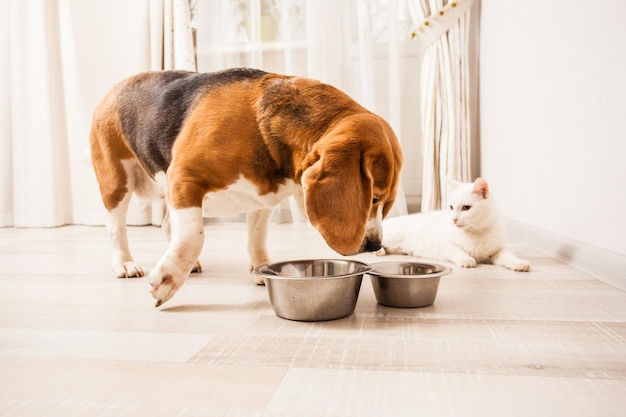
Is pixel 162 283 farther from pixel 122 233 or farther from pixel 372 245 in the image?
pixel 122 233

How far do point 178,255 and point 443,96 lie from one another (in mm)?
2668

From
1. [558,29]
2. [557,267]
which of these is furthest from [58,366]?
[558,29]

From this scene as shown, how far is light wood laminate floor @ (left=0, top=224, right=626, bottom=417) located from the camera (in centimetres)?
87

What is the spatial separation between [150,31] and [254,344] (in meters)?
3.52

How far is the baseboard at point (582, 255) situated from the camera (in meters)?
1.66

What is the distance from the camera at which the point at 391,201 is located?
5.09ft

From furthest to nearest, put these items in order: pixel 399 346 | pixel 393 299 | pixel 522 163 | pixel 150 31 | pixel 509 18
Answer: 1. pixel 150 31
2. pixel 509 18
3. pixel 522 163
4. pixel 393 299
5. pixel 399 346

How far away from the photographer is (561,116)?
2.14m

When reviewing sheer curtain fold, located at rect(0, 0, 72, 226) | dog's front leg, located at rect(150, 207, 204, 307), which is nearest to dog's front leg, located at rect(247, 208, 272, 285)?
dog's front leg, located at rect(150, 207, 204, 307)

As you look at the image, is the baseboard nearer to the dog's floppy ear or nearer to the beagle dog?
the beagle dog

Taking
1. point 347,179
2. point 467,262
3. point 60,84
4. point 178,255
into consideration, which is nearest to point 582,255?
point 467,262

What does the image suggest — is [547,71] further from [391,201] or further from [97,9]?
[97,9]

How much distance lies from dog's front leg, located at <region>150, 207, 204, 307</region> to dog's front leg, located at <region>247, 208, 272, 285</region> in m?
0.46

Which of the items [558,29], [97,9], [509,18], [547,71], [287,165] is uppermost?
[97,9]
